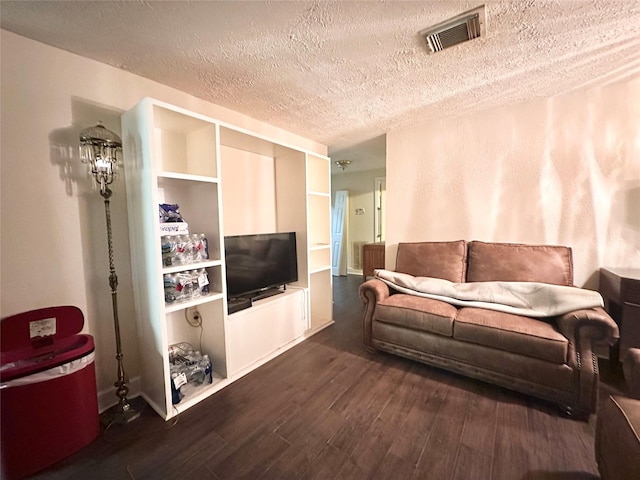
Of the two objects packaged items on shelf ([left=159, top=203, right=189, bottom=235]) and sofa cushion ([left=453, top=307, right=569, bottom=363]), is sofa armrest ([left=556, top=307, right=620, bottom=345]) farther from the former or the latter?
packaged items on shelf ([left=159, top=203, right=189, bottom=235])

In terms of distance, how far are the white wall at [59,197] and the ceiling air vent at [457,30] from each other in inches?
77.5

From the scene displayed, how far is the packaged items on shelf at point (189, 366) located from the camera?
1.83 metres

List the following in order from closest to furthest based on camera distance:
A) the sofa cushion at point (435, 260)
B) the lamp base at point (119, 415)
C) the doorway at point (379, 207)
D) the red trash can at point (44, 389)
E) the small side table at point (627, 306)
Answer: the red trash can at point (44, 389)
the lamp base at point (119, 415)
the small side table at point (627, 306)
the sofa cushion at point (435, 260)
the doorway at point (379, 207)

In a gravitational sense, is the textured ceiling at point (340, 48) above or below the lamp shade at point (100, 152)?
above

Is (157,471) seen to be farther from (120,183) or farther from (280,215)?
(280,215)

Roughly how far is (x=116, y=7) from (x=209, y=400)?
233cm

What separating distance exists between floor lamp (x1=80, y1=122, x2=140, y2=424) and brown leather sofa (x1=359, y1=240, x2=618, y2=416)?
186 centimetres

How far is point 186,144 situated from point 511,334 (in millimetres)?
2773

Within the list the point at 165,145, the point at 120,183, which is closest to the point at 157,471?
the point at 120,183

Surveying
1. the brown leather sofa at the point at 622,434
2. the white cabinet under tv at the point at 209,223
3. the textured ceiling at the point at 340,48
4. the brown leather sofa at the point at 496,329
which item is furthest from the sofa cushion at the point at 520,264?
the white cabinet under tv at the point at 209,223

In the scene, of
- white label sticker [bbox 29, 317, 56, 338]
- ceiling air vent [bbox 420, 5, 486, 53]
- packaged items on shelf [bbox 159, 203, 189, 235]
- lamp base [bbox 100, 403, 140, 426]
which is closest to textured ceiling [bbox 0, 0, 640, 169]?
ceiling air vent [bbox 420, 5, 486, 53]

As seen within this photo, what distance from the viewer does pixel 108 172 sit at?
157 centimetres

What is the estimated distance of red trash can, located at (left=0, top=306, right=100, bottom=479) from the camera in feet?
3.95

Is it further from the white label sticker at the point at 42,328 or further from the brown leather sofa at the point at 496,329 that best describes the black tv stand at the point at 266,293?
the white label sticker at the point at 42,328
